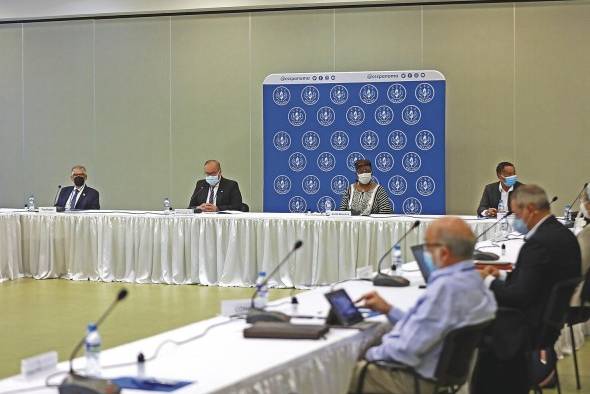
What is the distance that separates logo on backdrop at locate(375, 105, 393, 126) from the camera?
1051 centimetres

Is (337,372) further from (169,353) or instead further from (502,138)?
(502,138)

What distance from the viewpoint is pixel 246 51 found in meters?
11.7

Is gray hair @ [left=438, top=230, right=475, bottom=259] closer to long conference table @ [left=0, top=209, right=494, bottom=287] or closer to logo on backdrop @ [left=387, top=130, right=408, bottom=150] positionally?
long conference table @ [left=0, top=209, right=494, bottom=287]

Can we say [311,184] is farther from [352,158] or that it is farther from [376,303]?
[376,303]

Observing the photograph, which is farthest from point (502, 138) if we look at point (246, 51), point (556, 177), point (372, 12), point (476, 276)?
point (476, 276)

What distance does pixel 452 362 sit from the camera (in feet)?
10.4

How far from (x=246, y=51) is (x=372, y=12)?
1720 mm

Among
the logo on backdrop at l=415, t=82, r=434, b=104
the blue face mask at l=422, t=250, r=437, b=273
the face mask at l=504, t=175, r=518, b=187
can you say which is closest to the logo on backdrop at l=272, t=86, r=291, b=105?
the logo on backdrop at l=415, t=82, r=434, b=104

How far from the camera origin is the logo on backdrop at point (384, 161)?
35.0 ft

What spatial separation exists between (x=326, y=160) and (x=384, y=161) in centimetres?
71

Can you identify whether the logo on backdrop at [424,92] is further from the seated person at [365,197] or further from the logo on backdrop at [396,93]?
the seated person at [365,197]

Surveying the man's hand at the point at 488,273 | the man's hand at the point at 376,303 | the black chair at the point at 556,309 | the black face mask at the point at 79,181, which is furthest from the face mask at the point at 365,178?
the man's hand at the point at 376,303

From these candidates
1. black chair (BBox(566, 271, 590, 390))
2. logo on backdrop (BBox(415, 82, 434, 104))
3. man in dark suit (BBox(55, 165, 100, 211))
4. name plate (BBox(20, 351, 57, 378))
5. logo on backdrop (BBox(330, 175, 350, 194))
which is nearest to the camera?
name plate (BBox(20, 351, 57, 378))

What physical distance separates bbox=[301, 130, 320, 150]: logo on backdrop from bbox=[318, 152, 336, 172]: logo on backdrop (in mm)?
147
